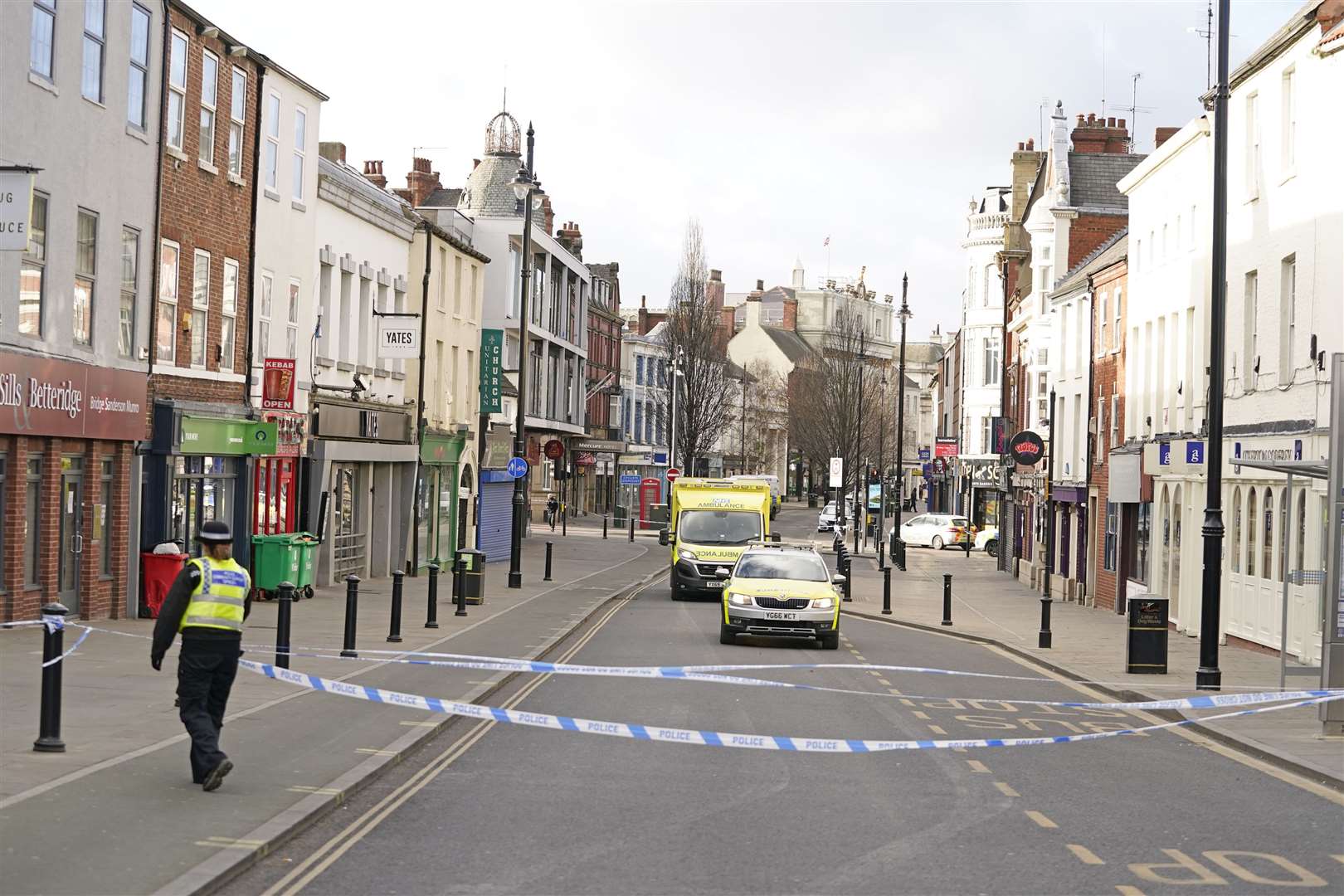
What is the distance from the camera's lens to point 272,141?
3055 centimetres

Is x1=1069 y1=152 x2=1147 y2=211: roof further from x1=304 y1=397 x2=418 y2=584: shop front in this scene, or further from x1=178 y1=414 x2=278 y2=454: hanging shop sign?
x1=178 y1=414 x2=278 y2=454: hanging shop sign

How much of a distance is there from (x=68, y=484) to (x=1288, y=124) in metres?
19.4

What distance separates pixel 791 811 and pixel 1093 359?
3439 cm

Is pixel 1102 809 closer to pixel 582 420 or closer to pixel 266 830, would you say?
pixel 266 830

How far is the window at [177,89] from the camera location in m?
25.9

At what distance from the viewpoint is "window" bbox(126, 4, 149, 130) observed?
24.3 m

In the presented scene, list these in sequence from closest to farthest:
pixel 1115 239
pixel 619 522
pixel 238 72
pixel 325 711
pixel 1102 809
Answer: pixel 1102 809
pixel 325 711
pixel 238 72
pixel 1115 239
pixel 619 522

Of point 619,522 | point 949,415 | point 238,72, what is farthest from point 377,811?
point 949,415

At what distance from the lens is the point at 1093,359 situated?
4350 cm

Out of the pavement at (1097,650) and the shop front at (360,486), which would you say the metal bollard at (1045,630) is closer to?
the pavement at (1097,650)

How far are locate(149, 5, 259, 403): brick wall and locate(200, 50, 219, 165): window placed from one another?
91 millimetres

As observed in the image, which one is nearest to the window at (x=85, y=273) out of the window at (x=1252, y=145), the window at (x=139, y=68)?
the window at (x=139, y=68)

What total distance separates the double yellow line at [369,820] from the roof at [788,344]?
408ft

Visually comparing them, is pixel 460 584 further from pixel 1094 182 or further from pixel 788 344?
pixel 788 344
